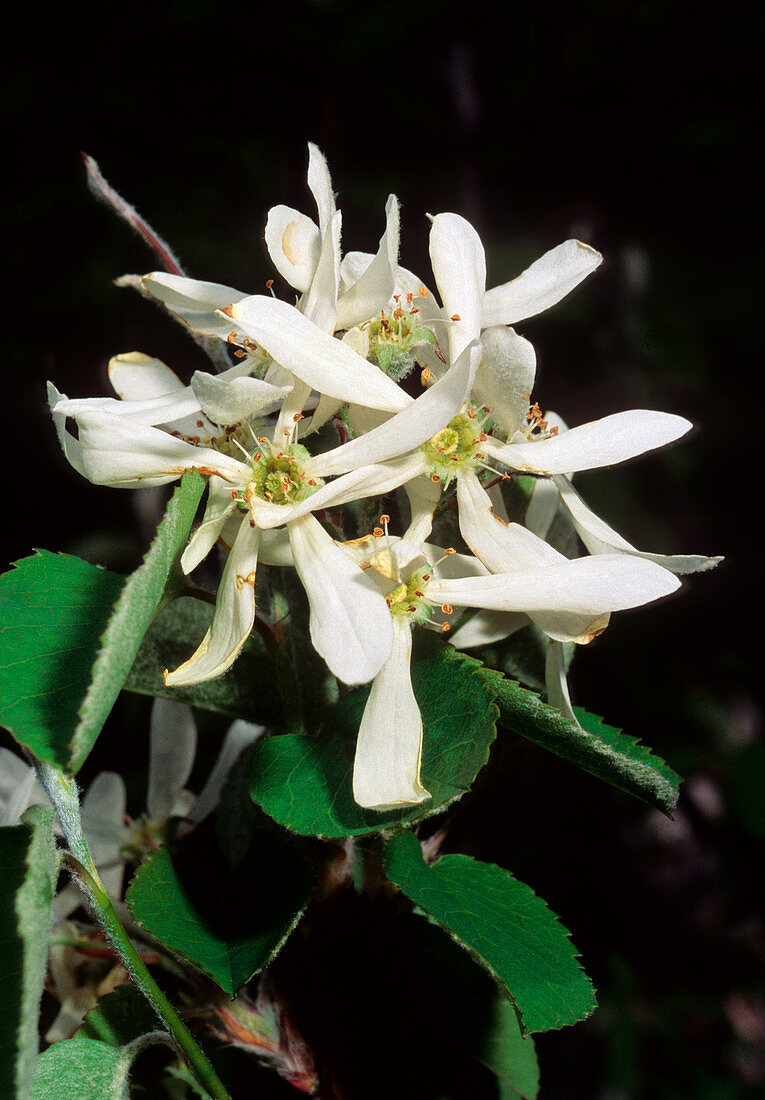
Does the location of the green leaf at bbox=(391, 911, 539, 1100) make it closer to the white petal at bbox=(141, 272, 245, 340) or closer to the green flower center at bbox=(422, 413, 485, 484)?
the green flower center at bbox=(422, 413, 485, 484)

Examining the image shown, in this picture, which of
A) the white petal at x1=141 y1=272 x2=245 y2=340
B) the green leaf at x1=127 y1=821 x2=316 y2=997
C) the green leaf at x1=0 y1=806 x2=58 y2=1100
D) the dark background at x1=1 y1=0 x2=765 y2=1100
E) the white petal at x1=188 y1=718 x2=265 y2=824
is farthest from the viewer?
the dark background at x1=1 y1=0 x2=765 y2=1100

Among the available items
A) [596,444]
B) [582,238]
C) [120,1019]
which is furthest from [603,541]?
[582,238]

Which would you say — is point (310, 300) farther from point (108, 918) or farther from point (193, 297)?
point (108, 918)

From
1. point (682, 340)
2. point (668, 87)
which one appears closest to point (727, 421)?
point (682, 340)

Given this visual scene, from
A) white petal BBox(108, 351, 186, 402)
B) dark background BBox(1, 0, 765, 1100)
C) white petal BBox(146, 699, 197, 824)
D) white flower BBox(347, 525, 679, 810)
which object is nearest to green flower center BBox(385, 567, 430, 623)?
white flower BBox(347, 525, 679, 810)

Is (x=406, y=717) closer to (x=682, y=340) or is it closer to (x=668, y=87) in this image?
(x=682, y=340)
